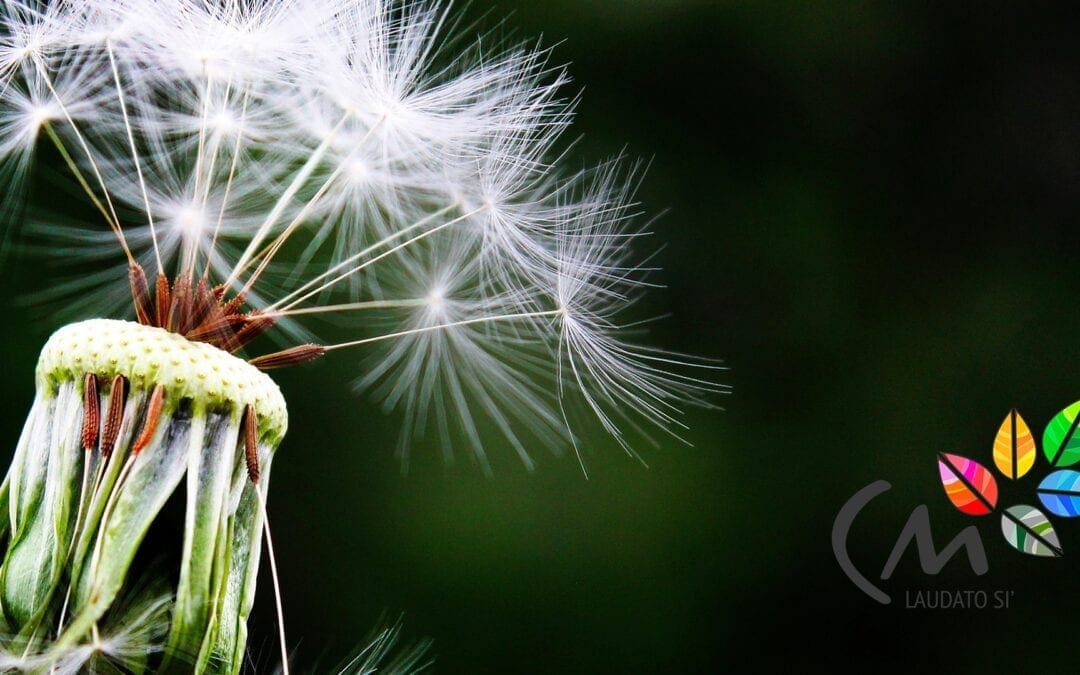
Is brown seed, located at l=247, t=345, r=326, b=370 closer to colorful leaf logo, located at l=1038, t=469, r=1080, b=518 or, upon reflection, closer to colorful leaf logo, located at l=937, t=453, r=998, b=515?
colorful leaf logo, located at l=1038, t=469, r=1080, b=518

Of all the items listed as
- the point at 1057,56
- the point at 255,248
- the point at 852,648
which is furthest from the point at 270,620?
the point at 1057,56

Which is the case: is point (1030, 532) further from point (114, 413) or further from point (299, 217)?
point (114, 413)

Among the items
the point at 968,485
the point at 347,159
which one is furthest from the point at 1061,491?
the point at 347,159

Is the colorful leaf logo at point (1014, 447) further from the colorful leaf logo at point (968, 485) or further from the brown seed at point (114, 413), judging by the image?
the brown seed at point (114, 413)

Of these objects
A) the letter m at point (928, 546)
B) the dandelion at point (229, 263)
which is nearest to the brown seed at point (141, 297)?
the dandelion at point (229, 263)

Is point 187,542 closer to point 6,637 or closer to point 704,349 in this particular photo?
point 6,637

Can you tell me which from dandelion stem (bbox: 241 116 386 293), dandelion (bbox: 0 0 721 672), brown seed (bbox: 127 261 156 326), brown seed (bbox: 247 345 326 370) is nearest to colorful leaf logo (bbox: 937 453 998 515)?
dandelion (bbox: 0 0 721 672)
